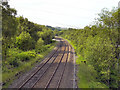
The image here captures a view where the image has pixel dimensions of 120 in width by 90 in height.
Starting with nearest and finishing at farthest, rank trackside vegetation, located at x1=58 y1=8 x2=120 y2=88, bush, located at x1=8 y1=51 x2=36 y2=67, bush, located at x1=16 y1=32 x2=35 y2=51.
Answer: trackside vegetation, located at x1=58 y1=8 x2=120 y2=88
bush, located at x1=8 y1=51 x2=36 y2=67
bush, located at x1=16 y1=32 x2=35 y2=51

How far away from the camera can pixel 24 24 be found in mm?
38844

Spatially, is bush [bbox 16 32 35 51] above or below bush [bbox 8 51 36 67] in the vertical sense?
above

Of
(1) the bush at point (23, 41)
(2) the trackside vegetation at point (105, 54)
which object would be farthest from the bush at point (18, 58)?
(2) the trackside vegetation at point (105, 54)

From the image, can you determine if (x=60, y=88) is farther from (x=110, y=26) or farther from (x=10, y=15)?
(x=10, y=15)

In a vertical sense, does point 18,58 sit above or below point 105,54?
below

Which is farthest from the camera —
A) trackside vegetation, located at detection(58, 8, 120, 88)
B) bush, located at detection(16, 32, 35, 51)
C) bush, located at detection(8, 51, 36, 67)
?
bush, located at detection(16, 32, 35, 51)

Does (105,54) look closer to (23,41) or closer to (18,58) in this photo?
(18,58)

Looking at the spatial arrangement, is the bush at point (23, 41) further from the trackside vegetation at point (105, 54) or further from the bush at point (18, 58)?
the trackside vegetation at point (105, 54)

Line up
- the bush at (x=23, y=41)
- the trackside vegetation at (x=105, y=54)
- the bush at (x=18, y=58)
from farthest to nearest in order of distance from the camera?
1. the bush at (x=23, y=41)
2. the bush at (x=18, y=58)
3. the trackside vegetation at (x=105, y=54)

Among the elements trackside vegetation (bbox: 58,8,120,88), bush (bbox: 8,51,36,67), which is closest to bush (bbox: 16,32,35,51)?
bush (bbox: 8,51,36,67)

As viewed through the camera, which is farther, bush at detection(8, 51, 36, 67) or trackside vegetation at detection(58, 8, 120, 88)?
bush at detection(8, 51, 36, 67)

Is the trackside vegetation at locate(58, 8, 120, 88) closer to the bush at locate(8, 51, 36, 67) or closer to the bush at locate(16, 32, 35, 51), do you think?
the bush at locate(8, 51, 36, 67)

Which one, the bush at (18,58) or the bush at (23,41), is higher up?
the bush at (23,41)

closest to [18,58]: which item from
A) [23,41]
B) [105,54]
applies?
[23,41]
